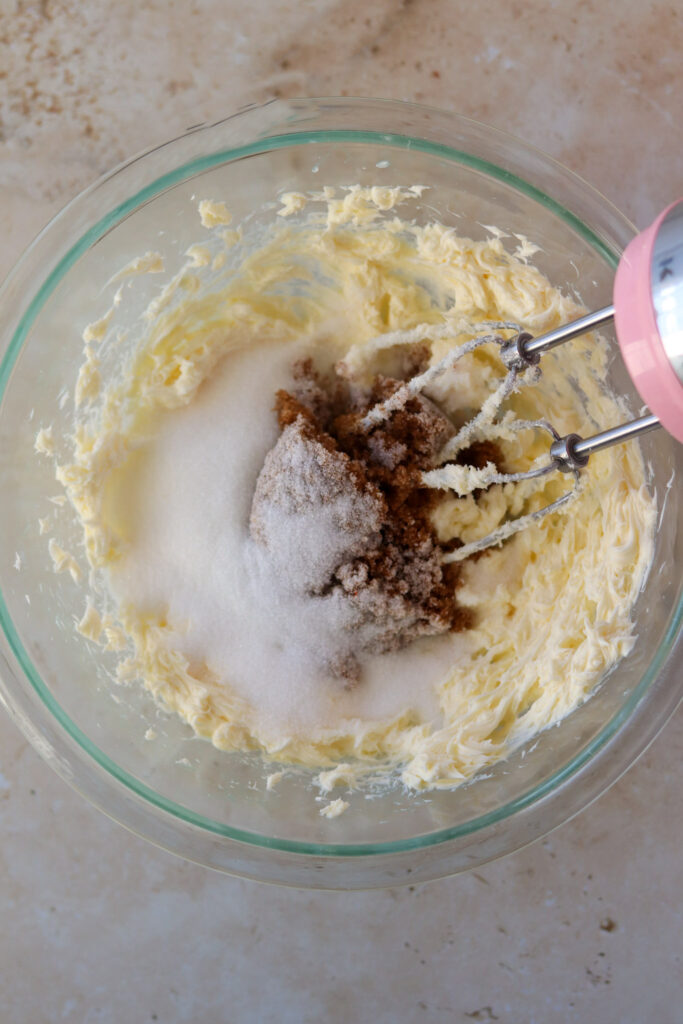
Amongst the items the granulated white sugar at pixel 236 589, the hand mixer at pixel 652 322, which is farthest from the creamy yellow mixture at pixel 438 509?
the hand mixer at pixel 652 322

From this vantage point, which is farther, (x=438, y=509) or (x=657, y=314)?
(x=438, y=509)

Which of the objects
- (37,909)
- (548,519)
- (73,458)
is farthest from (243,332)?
(37,909)

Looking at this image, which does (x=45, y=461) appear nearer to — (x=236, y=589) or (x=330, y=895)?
(x=236, y=589)

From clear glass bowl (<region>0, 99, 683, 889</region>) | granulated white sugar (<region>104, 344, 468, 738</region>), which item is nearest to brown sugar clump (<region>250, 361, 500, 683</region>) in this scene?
granulated white sugar (<region>104, 344, 468, 738</region>)

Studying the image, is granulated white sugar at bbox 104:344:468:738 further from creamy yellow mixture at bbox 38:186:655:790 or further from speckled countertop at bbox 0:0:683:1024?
speckled countertop at bbox 0:0:683:1024

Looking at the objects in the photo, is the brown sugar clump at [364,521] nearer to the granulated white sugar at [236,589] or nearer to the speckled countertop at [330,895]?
the granulated white sugar at [236,589]

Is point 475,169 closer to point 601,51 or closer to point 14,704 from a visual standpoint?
point 601,51

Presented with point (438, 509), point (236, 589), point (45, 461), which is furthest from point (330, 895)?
point (45, 461)
